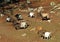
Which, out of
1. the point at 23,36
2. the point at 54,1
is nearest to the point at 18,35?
the point at 23,36

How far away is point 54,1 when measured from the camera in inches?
267


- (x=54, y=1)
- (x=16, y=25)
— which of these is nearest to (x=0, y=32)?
(x=16, y=25)

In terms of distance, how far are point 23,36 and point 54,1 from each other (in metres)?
2.09

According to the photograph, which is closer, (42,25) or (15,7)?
(42,25)

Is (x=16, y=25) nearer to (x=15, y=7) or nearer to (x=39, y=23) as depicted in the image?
(x=39, y=23)

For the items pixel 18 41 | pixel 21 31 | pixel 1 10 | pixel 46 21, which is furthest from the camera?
pixel 1 10

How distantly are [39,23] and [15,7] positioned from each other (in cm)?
134

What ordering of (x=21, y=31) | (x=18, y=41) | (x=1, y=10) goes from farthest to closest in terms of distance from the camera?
(x=1, y=10), (x=21, y=31), (x=18, y=41)

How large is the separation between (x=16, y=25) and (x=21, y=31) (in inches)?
10.6

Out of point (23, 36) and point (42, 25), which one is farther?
point (42, 25)

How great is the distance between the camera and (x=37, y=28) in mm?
5316

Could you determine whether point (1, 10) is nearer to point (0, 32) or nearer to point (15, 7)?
point (15, 7)

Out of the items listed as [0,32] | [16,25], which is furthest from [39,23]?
[0,32]

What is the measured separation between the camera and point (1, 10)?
21.5 feet
